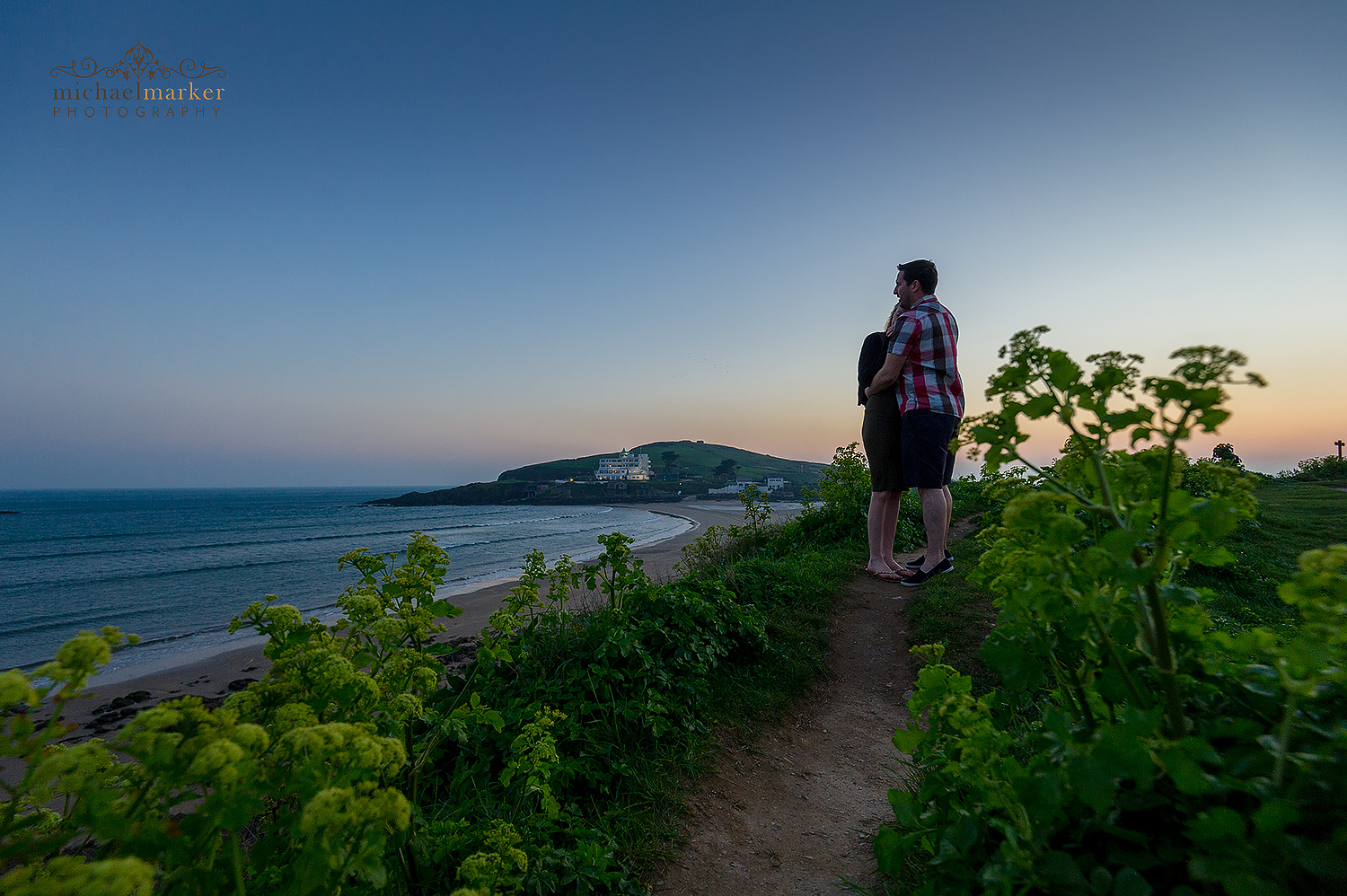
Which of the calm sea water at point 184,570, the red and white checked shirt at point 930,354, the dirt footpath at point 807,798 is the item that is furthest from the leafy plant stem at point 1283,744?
the calm sea water at point 184,570

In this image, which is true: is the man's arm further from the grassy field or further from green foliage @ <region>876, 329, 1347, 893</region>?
green foliage @ <region>876, 329, 1347, 893</region>

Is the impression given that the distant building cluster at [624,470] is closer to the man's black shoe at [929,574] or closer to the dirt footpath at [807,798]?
the man's black shoe at [929,574]

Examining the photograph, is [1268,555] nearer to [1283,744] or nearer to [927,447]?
[927,447]

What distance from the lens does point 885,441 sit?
5934 millimetres

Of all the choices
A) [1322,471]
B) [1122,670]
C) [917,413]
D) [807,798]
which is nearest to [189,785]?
[1122,670]

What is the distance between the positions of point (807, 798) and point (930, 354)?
4126 mm

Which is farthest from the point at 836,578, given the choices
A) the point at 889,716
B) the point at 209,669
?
the point at 209,669

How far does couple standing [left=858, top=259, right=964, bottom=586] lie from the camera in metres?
5.48

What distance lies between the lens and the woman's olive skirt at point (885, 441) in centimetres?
593

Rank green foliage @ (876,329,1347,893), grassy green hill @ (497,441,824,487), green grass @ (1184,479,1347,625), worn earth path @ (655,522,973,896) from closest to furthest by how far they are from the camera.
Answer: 1. green foliage @ (876,329,1347,893)
2. worn earth path @ (655,522,973,896)
3. green grass @ (1184,479,1347,625)
4. grassy green hill @ (497,441,824,487)

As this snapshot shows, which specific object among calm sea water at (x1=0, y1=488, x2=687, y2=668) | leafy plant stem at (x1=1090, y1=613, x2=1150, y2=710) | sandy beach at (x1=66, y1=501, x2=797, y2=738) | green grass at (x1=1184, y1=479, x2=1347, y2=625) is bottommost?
calm sea water at (x1=0, y1=488, x2=687, y2=668)

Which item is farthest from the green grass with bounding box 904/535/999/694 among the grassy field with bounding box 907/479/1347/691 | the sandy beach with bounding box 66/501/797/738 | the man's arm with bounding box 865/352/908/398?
the sandy beach with bounding box 66/501/797/738

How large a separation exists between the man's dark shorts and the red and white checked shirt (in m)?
0.10

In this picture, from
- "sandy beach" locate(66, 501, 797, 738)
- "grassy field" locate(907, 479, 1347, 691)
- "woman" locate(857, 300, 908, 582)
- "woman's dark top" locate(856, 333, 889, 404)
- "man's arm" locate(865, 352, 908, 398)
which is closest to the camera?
"grassy field" locate(907, 479, 1347, 691)
